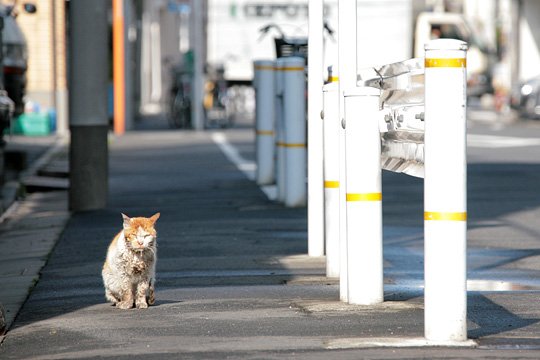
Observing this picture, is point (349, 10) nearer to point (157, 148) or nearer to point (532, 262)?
point (532, 262)

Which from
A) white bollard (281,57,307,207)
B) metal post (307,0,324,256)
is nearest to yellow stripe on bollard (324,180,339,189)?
metal post (307,0,324,256)

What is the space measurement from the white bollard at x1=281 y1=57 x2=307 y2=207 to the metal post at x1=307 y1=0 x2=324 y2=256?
133 inches

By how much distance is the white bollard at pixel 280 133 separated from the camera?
14585 mm

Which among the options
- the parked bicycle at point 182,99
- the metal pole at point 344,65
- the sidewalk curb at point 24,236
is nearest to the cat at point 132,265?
the sidewalk curb at point 24,236

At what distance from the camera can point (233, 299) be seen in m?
8.41

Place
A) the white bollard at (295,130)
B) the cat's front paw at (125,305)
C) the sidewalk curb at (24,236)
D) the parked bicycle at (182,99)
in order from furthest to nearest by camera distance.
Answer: the parked bicycle at (182,99) < the white bollard at (295,130) < the sidewalk curb at (24,236) < the cat's front paw at (125,305)

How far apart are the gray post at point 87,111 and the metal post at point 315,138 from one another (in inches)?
177

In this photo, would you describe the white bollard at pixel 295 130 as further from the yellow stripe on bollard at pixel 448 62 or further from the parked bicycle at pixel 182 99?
the parked bicycle at pixel 182 99

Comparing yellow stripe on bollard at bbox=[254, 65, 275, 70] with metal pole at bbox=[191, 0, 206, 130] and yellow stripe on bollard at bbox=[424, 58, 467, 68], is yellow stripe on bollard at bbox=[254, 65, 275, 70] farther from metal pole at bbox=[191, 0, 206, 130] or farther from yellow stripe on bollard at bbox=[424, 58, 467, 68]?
A: metal pole at bbox=[191, 0, 206, 130]

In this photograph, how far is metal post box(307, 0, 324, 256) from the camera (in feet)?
32.6

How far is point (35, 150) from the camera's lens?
24.6 meters

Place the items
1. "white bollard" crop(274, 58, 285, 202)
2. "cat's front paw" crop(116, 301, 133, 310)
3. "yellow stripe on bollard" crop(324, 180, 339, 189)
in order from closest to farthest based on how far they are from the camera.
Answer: "cat's front paw" crop(116, 301, 133, 310) < "yellow stripe on bollard" crop(324, 180, 339, 189) < "white bollard" crop(274, 58, 285, 202)

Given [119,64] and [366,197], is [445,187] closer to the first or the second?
[366,197]

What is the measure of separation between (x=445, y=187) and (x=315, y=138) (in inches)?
145
